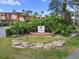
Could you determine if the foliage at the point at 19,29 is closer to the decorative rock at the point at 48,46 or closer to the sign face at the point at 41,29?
the sign face at the point at 41,29

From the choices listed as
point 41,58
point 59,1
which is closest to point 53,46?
point 41,58

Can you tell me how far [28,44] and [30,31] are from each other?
720 cm

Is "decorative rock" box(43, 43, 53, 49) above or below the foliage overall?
below

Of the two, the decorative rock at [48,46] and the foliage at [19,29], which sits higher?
the foliage at [19,29]

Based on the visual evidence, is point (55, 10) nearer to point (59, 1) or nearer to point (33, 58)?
point (59, 1)

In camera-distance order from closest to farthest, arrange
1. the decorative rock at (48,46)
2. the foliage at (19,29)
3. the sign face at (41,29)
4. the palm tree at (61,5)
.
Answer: the decorative rock at (48,46) → the foliage at (19,29) → the sign face at (41,29) → the palm tree at (61,5)

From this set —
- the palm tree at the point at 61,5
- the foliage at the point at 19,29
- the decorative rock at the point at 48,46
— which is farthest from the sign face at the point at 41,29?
the decorative rock at the point at 48,46

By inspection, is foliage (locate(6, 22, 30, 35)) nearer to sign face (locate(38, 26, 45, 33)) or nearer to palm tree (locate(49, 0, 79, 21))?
sign face (locate(38, 26, 45, 33))

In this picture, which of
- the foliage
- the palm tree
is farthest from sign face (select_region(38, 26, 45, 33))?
the palm tree

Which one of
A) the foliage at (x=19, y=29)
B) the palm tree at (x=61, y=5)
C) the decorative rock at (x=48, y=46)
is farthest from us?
the palm tree at (x=61, y=5)

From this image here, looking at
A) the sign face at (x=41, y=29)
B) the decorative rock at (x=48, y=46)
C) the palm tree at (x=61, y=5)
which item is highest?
the palm tree at (x=61, y=5)

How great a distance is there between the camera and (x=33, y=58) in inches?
430

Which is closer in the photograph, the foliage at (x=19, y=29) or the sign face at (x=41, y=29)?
the foliage at (x=19, y=29)

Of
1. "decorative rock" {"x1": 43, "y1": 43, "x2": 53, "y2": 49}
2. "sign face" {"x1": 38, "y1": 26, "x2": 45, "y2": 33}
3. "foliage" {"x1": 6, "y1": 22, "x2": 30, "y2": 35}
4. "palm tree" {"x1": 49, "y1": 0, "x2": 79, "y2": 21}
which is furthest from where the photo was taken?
"palm tree" {"x1": 49, "y1": 0, "x2": 79, "y2": 21}
